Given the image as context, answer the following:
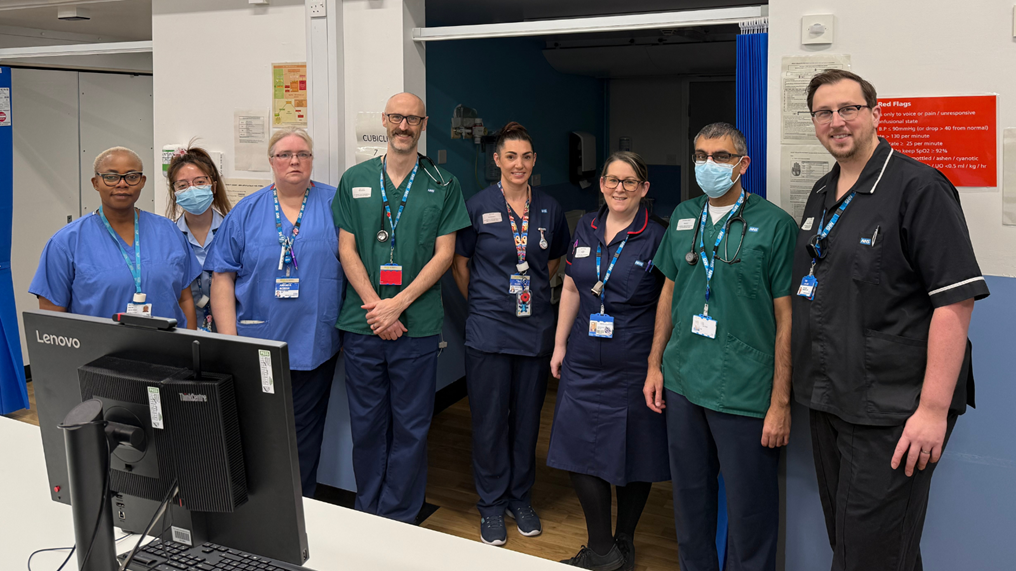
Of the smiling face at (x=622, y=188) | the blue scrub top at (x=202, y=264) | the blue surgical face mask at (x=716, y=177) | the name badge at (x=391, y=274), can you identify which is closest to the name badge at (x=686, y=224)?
the blue surgical face mask at (x=716, y=177)

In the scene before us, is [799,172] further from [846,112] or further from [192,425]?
[192,425]

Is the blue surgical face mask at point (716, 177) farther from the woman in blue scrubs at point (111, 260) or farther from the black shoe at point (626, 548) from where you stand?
the woman in blue scrubs at point (111, 260)

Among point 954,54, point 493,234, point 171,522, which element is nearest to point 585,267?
point 493,234

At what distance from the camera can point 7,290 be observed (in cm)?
446

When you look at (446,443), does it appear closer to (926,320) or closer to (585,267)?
(585,267)

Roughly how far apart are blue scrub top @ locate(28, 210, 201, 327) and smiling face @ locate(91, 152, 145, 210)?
0.11 meters

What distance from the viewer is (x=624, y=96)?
7559 mm

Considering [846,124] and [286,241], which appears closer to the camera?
[846,124]

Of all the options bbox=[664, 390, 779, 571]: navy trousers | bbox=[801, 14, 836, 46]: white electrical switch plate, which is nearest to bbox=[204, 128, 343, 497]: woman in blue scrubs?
bbox=[664, 390, 779, 571]: navy trousers

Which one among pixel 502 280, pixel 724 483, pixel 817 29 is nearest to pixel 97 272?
pixel 502 280

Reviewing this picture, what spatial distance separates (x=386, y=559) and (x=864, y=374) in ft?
4.51

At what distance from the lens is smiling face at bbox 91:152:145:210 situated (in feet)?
8.65

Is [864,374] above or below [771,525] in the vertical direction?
above

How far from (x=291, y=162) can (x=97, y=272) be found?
826 millimetres
